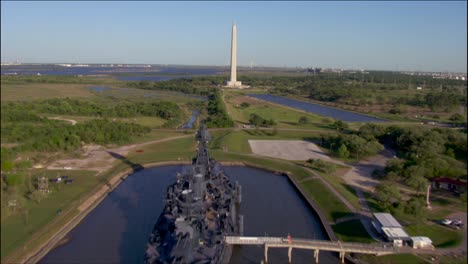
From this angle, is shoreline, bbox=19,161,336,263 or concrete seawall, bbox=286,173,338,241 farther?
concrete seawall, bbox=286,173,338,241

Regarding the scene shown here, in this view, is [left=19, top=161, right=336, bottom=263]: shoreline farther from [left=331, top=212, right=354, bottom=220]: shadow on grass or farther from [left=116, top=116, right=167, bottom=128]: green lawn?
[left=116, top=116, right=167, bottom=128]: green lawn

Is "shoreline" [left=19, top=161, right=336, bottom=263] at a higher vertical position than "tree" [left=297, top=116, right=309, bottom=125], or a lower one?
lower

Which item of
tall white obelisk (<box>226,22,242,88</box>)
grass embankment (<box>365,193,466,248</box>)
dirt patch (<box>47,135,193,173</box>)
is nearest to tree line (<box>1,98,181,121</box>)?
dirt patch (<box>47,135,193,173</box>)

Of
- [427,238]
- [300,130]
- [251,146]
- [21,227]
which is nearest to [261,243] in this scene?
[427,238]

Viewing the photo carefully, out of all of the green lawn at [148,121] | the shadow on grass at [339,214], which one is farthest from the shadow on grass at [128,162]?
the shadow on grass at [339,214]

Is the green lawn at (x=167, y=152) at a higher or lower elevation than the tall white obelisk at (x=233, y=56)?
lower

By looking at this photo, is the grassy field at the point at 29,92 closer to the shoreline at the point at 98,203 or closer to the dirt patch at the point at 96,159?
the dirt patch at the point at 96,159

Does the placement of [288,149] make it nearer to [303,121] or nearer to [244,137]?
[244,137]
